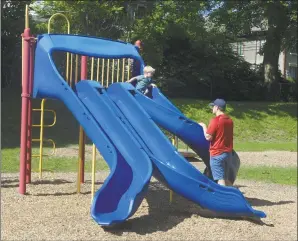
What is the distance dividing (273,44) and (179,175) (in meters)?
23.2

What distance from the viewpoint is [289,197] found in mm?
8875

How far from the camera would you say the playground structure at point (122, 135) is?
6055 mm

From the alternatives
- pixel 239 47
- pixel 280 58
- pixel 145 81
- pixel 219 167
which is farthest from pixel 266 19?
pixel 219 167

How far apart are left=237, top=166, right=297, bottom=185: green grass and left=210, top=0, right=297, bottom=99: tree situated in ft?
48.6

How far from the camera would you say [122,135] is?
650 centimetres

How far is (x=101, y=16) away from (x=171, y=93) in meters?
7.02

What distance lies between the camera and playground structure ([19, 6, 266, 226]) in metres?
6.05

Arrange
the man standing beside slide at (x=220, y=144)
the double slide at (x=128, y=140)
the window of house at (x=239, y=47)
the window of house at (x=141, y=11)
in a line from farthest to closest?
1. the window of house at (x=239, y=47)
2. the window of house at (x=141, y=11)
3. the man standing beside slide at (x=220, y=144)
4. the double slide at (x=128, y=140)

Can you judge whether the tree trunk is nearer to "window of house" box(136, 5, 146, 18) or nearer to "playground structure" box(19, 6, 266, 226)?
"window of house" box(136, 5, 146, 18)

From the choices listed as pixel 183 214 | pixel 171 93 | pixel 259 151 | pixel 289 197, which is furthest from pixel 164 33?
pixel 183 214

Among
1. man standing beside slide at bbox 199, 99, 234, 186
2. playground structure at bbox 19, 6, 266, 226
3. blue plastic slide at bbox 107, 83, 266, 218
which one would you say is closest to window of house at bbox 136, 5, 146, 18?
playground structure at bbox 19, 6, 266, 226

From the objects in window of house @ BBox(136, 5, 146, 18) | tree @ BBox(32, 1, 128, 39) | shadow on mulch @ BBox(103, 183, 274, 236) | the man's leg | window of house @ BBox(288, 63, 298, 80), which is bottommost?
shadow on mulch @ BBox(103, 183, 274, 236)

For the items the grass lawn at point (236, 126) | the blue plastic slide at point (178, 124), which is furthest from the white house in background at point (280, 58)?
the blue plastic slide at point (178, 124)

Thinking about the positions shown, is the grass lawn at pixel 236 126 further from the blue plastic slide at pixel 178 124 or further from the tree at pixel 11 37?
the blue plastic slide at pixel 178 124
